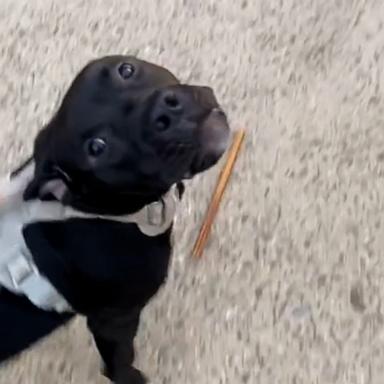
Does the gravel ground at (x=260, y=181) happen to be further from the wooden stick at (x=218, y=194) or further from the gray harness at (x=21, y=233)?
the gray harness at (x=21, y=233)

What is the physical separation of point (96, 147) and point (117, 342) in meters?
0.34

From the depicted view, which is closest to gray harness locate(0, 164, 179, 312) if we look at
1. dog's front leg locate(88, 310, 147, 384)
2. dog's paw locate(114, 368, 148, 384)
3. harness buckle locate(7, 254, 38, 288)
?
harness buckle locate(7, 254, 38, 288)

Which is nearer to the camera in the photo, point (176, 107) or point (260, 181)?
point (176, 107)

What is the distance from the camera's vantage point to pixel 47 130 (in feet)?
4.12

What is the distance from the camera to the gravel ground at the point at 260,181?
1566mm

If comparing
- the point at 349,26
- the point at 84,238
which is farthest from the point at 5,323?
the point at 349,26

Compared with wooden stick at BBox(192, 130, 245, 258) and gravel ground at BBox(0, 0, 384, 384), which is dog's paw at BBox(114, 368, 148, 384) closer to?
gravel ground at BBox(0, 0, 384, 384)

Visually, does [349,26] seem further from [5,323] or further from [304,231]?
[5,323]

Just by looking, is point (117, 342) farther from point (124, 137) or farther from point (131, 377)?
point (124, 137)

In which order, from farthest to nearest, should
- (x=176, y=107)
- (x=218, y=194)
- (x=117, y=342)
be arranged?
1. (x=218, y=194)
2. (x=117, y=342)
3. (x=176, y=107)

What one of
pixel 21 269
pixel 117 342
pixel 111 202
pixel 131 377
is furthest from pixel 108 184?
pixel 131 377

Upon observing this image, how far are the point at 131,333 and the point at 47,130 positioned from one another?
0.32 m

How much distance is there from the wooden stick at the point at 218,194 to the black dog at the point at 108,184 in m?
0.30

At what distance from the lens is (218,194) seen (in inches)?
65.1
